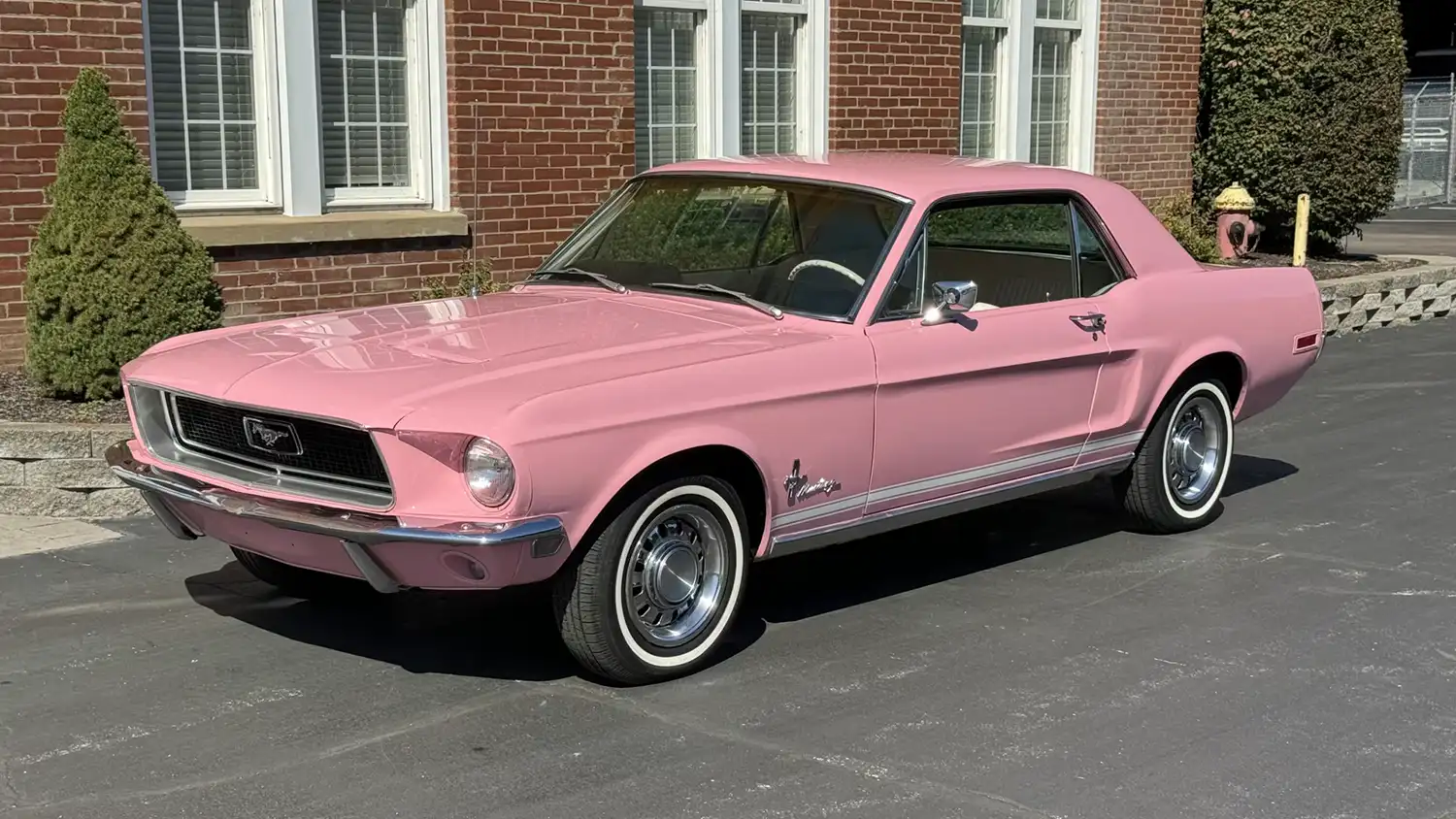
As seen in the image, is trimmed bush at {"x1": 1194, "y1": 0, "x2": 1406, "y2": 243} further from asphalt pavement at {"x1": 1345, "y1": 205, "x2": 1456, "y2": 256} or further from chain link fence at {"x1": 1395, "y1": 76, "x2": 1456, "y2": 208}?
chain link fence at {"x1": 1395, "y1": 76, "x2": 1456, "y2": 208}

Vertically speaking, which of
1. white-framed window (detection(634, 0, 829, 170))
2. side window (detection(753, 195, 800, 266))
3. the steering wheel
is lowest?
the steering wheel

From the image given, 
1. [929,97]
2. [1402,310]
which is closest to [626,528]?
[929,97]

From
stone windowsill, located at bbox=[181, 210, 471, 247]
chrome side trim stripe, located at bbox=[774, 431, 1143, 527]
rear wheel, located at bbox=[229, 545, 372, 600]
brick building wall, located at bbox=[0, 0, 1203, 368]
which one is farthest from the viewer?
stone windowsill, located at bbox=[181, 210, 471, 247]

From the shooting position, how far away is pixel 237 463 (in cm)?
536

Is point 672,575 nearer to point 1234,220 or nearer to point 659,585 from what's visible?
Result: point 659,585

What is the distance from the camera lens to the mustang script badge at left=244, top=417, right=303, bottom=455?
16.8 ft

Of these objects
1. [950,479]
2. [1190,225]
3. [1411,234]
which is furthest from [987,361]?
[1411,234]

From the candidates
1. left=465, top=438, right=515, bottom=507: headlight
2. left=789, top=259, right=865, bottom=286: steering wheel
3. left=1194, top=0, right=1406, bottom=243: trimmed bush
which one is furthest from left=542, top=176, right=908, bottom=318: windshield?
left=1194, top=0, right=1406, bottom=243: trimmed bush

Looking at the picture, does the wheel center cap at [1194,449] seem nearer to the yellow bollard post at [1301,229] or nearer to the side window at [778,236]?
the side window at [778,236]

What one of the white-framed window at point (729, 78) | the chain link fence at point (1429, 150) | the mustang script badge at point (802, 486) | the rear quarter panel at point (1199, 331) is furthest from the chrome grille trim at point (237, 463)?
the chain link fence at point (1429, 150)

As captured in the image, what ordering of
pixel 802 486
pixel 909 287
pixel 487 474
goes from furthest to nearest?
pixel 909 287, pixel 802 486, pixel 487 474

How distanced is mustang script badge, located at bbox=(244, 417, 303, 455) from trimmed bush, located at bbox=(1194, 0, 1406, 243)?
41.8ft

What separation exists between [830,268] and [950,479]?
88cm

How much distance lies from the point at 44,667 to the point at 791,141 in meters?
8.36
